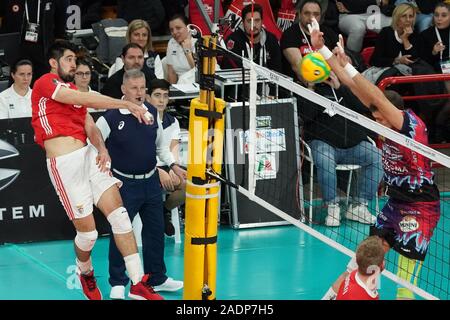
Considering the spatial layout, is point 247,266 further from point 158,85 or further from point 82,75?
point 82,75

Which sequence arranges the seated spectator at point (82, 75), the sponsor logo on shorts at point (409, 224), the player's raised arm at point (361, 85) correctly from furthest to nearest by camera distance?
the seated spectator at point (82, 75), the sponsor logo on shorts at point (409, 224), the player's raised arm at point (361, 85)

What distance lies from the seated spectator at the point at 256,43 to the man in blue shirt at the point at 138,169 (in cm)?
377

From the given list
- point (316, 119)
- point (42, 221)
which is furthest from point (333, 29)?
point (42, 221)

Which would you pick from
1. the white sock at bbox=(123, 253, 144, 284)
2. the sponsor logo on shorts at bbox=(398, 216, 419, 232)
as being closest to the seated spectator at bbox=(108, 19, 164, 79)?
the white sock at bbox=(123, 253, 144, 284)

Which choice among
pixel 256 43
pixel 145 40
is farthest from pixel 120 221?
pixel 256 43

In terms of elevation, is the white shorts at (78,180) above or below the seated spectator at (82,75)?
below

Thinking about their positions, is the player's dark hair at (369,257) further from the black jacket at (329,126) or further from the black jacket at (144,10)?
the black jacket at (144,10)

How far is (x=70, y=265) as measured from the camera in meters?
12.6

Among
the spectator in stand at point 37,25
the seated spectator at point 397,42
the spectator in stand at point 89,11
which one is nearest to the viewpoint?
the spectator in stand at point 37,25

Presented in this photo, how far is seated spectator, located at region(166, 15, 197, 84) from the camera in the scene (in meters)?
15.0

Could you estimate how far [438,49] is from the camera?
1617cm

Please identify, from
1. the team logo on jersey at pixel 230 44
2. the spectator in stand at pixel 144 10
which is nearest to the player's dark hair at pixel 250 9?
the team logo on jersey at pixel 230 44

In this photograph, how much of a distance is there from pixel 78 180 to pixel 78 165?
15 centimetres

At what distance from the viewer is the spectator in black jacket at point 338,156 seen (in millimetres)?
13961
